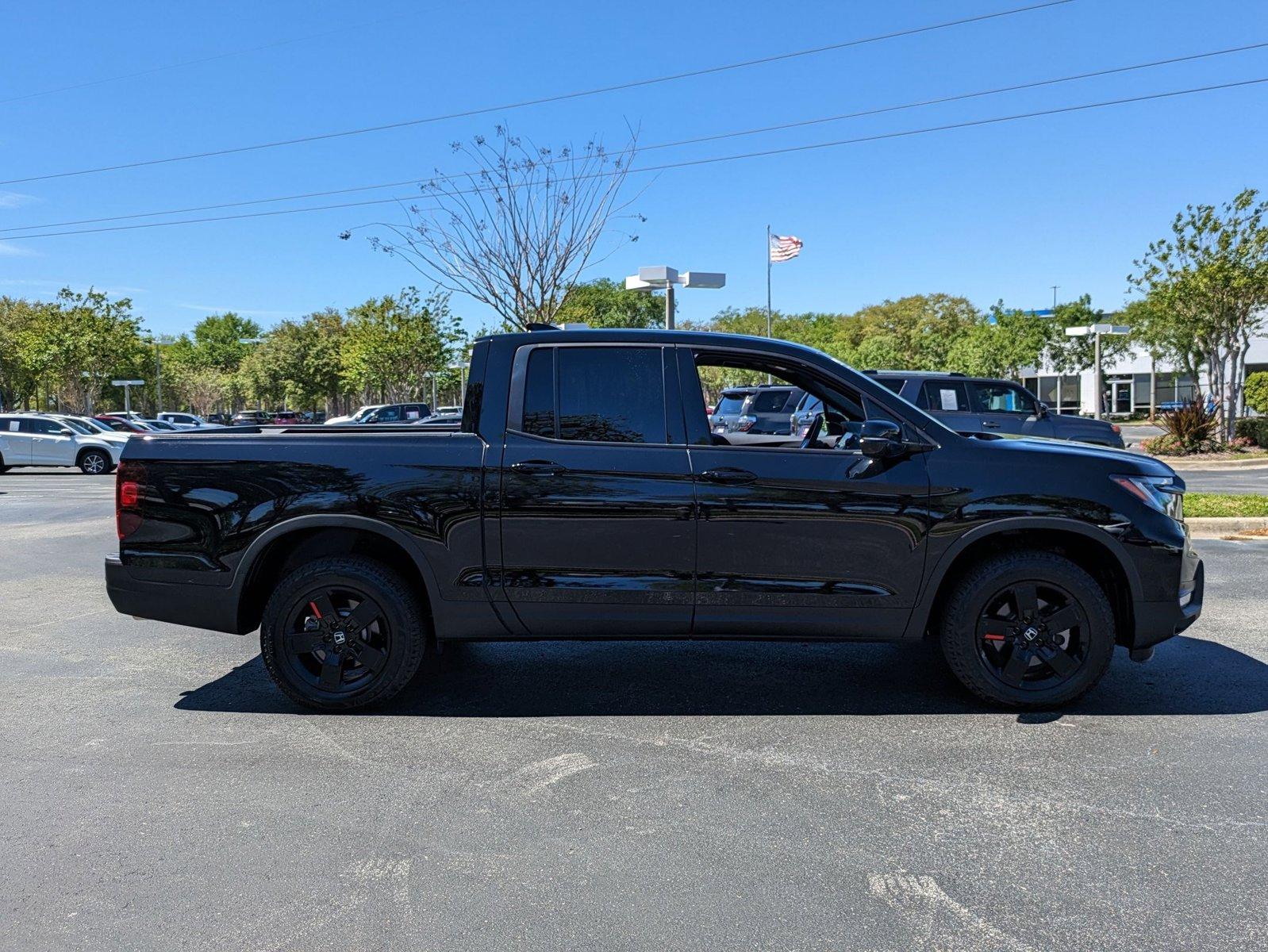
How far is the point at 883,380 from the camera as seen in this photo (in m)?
16.0

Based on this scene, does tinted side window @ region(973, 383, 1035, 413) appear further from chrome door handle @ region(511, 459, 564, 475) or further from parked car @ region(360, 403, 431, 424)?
parked car @ region(360, 403, 431, 424)

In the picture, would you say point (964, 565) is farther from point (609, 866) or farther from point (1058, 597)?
point (609, 866)

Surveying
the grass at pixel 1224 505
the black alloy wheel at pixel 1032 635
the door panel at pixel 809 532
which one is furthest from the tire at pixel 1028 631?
the grass at pixel 1224 505

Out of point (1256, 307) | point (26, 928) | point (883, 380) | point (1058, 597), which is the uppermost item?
point (1256, 307)

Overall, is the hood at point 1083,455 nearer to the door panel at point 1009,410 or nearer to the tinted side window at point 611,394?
the tinted side window at point 611,394

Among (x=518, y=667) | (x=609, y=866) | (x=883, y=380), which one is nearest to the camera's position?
(x=609, y=866)

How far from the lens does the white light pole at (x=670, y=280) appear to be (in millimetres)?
15977

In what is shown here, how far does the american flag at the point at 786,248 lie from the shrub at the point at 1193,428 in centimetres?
1867

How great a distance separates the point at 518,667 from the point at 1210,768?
3.53m

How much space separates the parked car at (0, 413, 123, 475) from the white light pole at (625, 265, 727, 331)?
1713 cm

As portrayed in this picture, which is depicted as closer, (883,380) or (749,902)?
(749,902)

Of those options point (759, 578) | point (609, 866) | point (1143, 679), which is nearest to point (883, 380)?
point (1143, 679)

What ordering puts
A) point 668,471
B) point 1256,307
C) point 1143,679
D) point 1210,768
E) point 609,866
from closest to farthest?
point 609,866 < point 1210,768 < point 668,471 < point 1143,679 < point 1256,307

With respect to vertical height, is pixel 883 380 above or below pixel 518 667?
above
